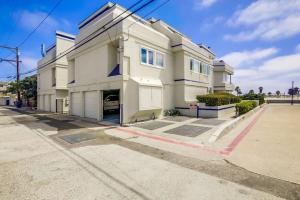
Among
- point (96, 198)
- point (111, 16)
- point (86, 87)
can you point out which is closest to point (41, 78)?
point (86, 87)

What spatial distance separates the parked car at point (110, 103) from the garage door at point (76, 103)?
2760 mm

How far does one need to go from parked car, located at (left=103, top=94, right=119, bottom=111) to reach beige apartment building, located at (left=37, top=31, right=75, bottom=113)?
31.4ft

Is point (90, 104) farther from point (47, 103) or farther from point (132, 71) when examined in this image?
point (47, 103)

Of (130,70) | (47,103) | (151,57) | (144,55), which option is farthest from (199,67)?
(47,103)

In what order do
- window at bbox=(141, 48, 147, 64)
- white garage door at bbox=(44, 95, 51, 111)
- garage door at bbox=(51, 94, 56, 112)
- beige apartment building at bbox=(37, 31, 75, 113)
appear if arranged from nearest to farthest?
window at bbox=(141, 48, 147, 64) → beige apartment building at bbox=(37, 31, 75, 113) → garage door at bbox=(51, 94, 56, 112) → white garage door at bbox=(44, 95, 51, 111)

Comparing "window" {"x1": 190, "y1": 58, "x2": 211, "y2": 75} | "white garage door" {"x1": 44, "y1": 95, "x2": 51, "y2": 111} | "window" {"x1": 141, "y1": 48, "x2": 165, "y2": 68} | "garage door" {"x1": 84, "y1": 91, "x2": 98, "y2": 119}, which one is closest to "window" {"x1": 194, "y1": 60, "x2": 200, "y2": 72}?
"window" {"x1": 190, "y1": 58, "x2": 211, "y2": 75}

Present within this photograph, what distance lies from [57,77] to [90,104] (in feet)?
37.2

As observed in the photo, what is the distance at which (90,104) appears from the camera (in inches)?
647

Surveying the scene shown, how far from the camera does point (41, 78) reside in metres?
29.6

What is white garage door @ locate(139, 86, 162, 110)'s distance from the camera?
42.3ft

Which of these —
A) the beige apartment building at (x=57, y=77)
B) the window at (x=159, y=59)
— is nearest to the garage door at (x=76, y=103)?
the beige apartment building at (x=57, y=77)

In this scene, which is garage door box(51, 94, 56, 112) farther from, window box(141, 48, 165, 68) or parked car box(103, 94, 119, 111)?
window box(141, 48, 165, 68)

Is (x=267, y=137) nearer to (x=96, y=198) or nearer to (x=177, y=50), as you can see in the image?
(x=96, y=198)

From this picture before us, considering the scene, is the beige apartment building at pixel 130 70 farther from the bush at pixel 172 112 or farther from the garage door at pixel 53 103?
the garage door at pixel 53 103
